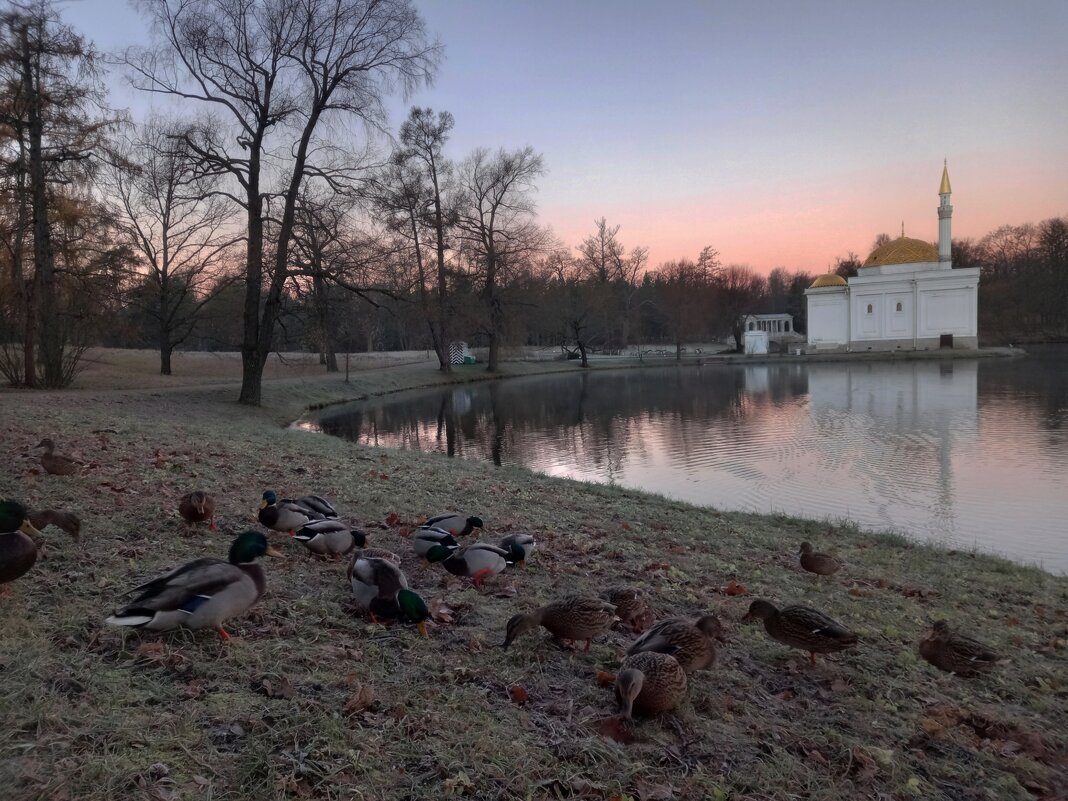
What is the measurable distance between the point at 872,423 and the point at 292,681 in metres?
21.9

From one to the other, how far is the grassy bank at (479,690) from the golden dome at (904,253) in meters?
74.4

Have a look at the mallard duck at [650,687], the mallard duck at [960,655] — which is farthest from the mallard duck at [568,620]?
the mallard duck at [960,655]

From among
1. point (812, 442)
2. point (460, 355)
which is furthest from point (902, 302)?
point (812, 442)

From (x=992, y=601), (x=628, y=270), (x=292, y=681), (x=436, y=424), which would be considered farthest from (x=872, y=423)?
(x=628, y=270)

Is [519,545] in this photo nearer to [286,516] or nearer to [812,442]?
[286,516]

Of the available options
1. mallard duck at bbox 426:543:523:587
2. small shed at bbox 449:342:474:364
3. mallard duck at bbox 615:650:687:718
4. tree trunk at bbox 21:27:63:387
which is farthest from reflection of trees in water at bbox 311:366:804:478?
small shed at bbox 449:342:474:364

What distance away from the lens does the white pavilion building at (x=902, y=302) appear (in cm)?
6819

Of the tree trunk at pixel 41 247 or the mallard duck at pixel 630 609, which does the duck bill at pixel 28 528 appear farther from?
the tree trunk at pixel 41 247

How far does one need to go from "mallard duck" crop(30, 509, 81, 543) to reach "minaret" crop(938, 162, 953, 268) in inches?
3175

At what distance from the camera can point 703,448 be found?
59.0 feet

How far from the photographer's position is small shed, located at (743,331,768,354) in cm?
7450

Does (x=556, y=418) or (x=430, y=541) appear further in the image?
(x=556, y=418)

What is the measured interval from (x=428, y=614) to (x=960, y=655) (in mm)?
3626

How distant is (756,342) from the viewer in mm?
74562
